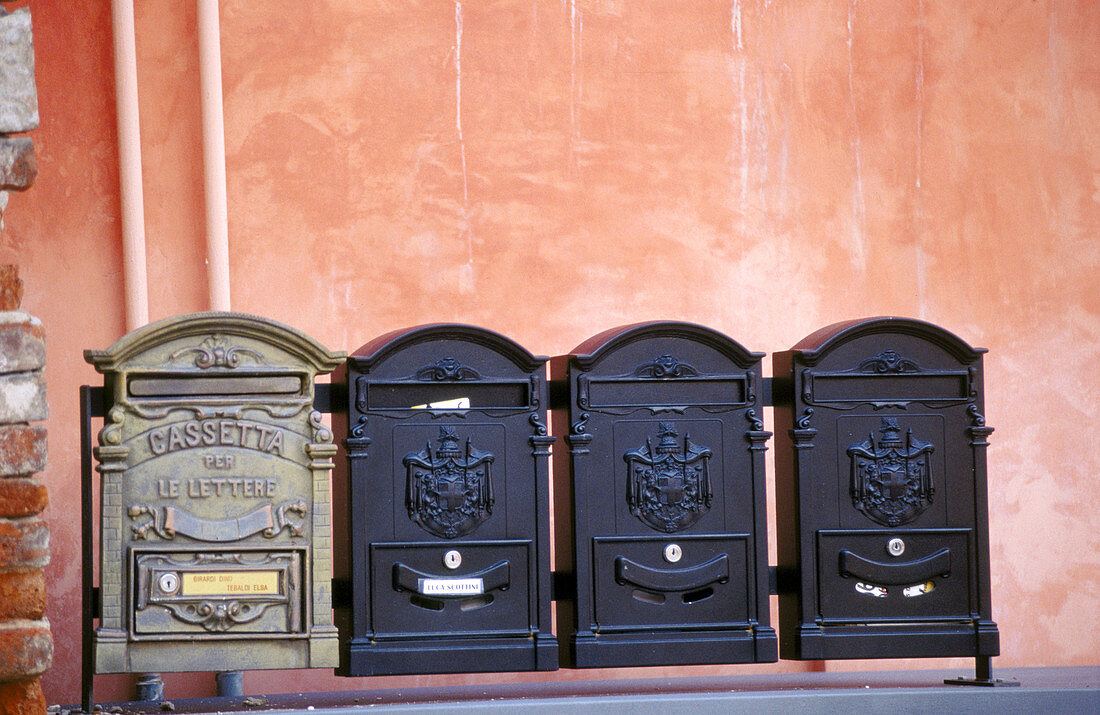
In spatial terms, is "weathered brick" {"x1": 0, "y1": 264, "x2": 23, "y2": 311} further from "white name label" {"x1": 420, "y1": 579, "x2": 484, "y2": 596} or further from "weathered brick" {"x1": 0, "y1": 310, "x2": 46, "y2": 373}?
"white name label" {"x1": 420, "y1": 579, "x2": 484, "y2": 596}

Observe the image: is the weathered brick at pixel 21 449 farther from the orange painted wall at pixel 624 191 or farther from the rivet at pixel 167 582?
the orange painted wall at pixel 624 191

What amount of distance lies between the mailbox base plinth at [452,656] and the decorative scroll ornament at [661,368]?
1.01m

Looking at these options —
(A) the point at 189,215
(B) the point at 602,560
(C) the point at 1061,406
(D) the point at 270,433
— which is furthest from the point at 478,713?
(C) the point at 1061,406

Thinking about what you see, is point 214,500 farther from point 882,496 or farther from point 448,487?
point 882,496

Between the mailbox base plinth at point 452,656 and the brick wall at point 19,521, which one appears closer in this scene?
the brick wall at point 19,521

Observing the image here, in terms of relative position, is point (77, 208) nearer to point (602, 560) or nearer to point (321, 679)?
point (321, 679)

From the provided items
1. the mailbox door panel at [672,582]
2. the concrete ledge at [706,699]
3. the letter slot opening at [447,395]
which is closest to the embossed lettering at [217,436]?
the letter slot opening at [447,395]

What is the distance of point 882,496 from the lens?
449 cm

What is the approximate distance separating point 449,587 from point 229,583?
744mm

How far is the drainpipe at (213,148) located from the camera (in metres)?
5.28

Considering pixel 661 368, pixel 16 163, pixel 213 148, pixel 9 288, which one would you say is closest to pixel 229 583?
pixel 9 288

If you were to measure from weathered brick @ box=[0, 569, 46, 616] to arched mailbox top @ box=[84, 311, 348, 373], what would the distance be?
2.77 ft

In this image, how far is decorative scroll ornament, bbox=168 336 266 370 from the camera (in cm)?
404

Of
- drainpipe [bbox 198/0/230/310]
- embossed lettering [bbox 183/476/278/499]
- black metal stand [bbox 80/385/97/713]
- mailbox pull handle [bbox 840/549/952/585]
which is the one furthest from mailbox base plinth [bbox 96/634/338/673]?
mailbox pull handle [bbox 840/549/952/585]
